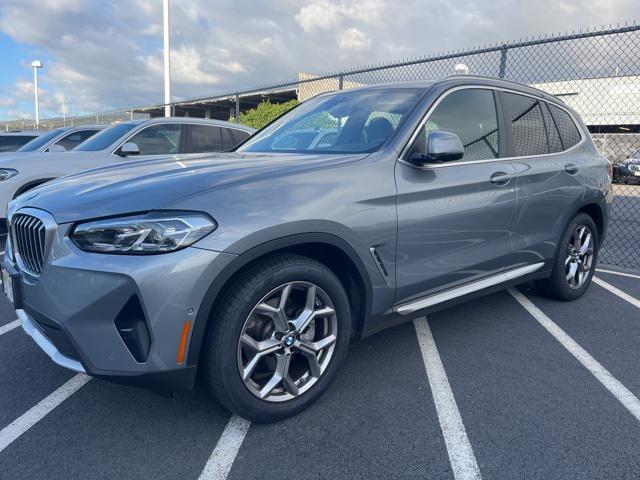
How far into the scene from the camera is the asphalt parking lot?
219cm

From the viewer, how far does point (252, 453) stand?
7.49 ft

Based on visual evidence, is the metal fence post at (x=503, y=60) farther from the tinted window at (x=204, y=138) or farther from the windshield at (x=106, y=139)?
the windshield at (x=106, y=139)

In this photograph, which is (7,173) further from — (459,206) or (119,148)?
(459,206)

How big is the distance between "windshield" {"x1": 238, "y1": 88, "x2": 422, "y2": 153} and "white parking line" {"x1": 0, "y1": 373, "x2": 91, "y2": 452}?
1907 millimetres

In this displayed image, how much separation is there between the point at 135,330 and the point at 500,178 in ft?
8.43

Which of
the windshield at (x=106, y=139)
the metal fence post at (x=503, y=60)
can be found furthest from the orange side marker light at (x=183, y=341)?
the metal fence post at (x=503, y=60)

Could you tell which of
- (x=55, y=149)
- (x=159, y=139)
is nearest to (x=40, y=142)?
(x=55, y=149)

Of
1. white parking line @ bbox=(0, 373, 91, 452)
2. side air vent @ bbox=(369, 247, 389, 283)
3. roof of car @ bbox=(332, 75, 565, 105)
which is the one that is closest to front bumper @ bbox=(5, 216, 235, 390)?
white parking line @ bbox=(0, 373, 91, 452)

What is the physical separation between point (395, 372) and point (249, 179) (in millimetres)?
1557

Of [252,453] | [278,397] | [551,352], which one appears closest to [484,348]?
[551,352]

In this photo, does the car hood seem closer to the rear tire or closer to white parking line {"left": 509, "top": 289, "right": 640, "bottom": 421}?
A: white parking line {"left": 509, "top": 289, "right": 640, "bottom": 421}

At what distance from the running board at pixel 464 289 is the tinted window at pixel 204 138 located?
476 centimetres

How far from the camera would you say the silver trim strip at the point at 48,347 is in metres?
2.18

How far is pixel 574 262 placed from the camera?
446 centimetres
